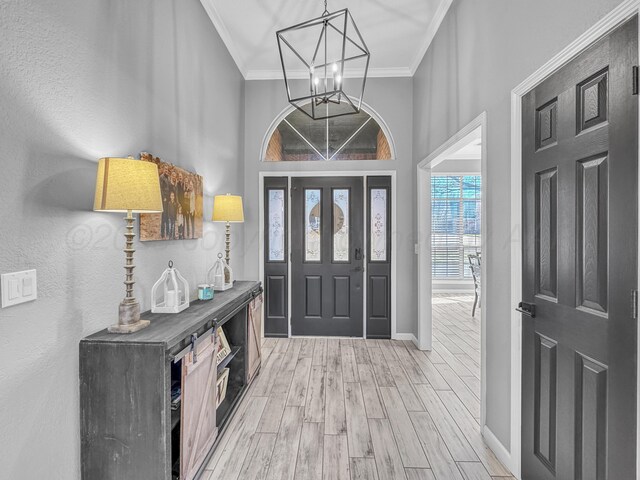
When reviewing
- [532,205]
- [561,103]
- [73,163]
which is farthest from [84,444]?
[561,103]

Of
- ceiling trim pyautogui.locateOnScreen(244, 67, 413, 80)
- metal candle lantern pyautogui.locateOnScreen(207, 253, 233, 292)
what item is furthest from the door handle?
ceiling trim pyautogui.locateOnScreen(244, 67, 413, 80)

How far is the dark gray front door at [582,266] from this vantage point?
1.21 m

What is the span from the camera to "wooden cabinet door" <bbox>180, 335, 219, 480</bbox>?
1693mm

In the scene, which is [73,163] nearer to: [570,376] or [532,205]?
[532,205]

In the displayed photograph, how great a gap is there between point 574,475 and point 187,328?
192cm

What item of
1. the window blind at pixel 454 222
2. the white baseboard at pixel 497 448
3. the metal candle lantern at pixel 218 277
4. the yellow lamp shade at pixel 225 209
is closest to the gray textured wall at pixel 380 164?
the yellow lamp shade at pixel 225 209

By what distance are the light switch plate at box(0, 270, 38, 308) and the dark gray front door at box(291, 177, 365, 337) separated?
324 centimetres

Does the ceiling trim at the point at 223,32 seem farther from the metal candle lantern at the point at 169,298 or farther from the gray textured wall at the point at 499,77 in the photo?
the metal candle lantern at the point at 169,298

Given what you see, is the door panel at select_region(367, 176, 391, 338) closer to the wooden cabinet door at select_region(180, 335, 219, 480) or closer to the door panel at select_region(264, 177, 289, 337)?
the door panel at select_region(264, 177, 289, 337)

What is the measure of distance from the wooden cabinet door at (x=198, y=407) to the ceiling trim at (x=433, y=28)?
3.35 metres

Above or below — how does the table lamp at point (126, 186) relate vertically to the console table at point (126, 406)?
above

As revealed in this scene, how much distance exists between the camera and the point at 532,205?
1791 millimetres

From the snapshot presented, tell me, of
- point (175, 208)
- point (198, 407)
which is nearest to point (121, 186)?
point (175, 208)

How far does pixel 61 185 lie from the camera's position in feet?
4.66
